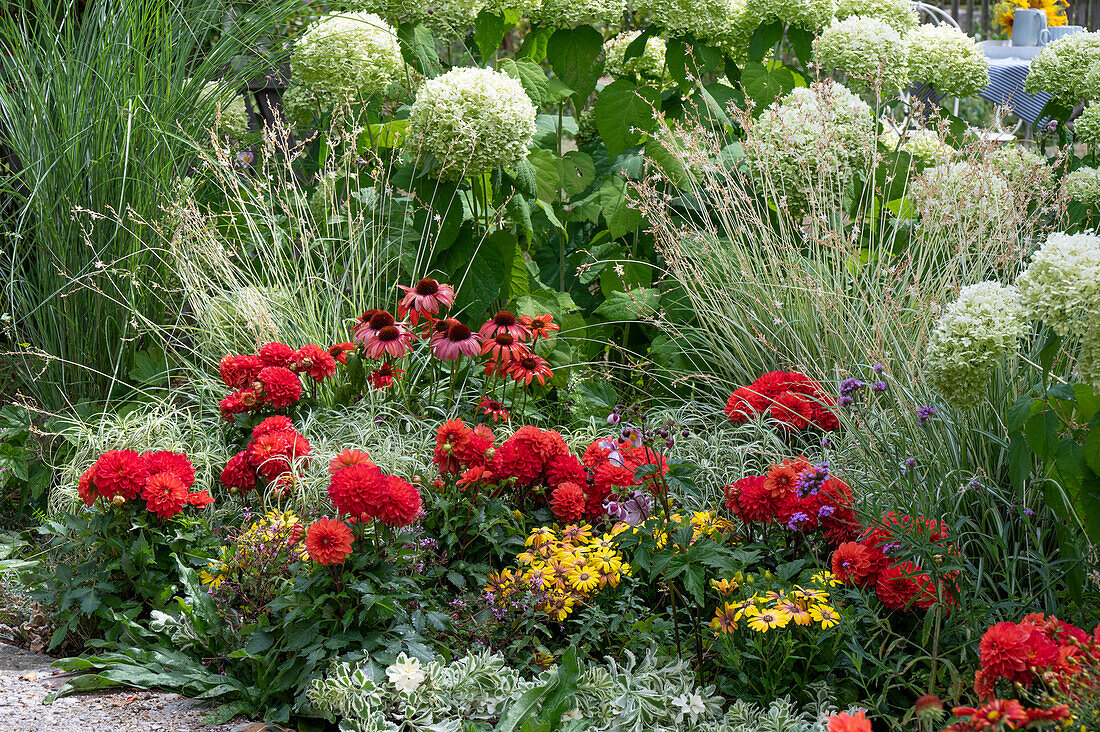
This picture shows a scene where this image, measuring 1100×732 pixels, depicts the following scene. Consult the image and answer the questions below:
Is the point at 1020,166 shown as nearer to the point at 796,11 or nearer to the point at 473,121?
the point at 796,11

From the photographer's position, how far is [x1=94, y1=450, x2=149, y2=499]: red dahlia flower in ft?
7.18

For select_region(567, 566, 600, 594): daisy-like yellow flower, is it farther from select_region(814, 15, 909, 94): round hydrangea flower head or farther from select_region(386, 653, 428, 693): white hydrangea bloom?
select_region(814, 15, 909, 94): round hydrangea flower head

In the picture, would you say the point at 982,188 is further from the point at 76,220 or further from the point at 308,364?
the point at 76,220

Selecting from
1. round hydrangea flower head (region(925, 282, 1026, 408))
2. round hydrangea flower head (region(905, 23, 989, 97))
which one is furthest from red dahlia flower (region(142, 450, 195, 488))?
round hydrangea flower head (region(905, 23, 989, 97))

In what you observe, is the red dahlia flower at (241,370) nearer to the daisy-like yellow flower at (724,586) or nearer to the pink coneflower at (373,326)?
the pink coneflower at (373,326)

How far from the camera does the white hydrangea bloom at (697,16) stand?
330cm

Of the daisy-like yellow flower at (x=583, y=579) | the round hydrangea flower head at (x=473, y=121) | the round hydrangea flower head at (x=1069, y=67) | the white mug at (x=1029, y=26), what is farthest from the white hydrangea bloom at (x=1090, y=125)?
the white mug at (x=1029, y=26)

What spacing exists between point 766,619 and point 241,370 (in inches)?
64.7

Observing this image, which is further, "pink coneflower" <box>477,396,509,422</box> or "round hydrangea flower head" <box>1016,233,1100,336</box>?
"pink coneflower" <box>477,396,509,422</box>

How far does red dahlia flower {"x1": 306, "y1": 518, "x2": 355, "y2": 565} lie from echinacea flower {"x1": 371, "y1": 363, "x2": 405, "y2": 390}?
0.96 metres

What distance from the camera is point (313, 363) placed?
272 centimetres

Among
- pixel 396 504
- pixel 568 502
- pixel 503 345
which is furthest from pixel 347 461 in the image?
pixel 503 345

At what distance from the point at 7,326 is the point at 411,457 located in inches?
61.2

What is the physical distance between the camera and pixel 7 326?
10.1ft
